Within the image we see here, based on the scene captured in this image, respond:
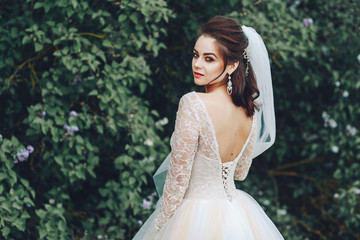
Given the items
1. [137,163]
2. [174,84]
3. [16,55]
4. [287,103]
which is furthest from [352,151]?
[16,55]

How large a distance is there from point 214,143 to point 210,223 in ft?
1.30

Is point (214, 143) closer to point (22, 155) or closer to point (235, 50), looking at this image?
point (235, 50)

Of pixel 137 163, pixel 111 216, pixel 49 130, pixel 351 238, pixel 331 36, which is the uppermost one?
pixel 331 36

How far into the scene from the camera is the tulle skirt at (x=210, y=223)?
237cm

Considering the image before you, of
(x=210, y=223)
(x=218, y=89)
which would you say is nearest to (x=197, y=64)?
(x=218, y=89)

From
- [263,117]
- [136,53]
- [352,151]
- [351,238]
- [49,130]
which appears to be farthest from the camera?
[351,238]

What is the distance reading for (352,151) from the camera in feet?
14.5

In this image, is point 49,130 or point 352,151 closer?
point 49,130

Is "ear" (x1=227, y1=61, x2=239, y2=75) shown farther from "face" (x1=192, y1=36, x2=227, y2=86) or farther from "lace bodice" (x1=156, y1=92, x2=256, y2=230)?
"lace bodice" (x1=156, y1=92, x2=256, y2=230)

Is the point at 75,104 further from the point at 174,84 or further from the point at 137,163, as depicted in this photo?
the point at 174,84

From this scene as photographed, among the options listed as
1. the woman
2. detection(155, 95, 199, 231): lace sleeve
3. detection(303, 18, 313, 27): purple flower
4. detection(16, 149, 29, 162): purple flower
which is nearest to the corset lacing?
the woman

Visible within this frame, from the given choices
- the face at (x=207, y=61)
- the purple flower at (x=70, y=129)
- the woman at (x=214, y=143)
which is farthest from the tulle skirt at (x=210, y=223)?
the purple flower at (x=70, y=129)

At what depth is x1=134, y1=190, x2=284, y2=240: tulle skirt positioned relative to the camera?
2369 mm

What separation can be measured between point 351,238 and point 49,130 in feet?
10.2
